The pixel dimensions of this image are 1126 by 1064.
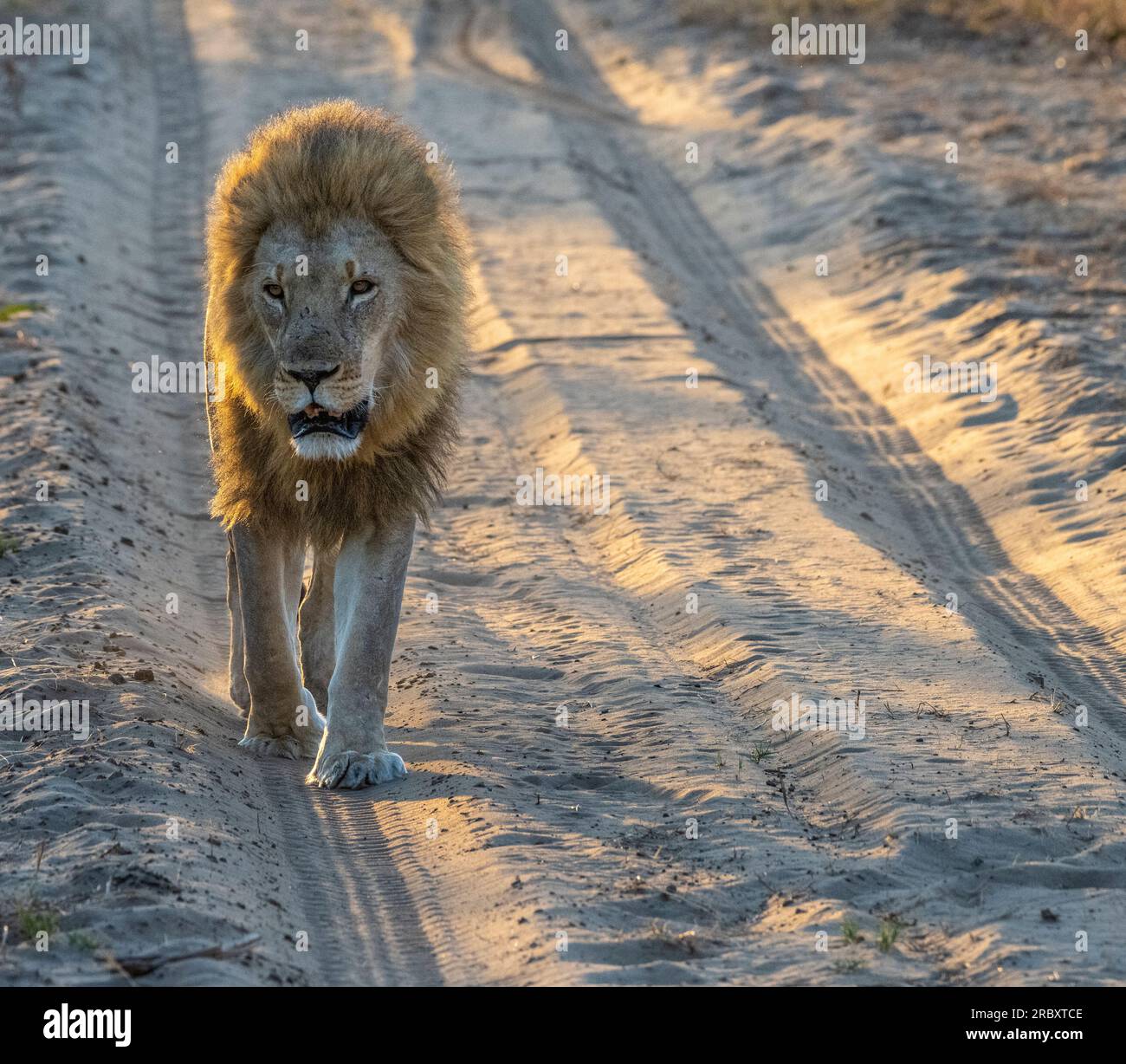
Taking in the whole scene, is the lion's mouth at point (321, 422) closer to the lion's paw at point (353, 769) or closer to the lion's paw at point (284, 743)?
the lion's paw at point (353, 769)

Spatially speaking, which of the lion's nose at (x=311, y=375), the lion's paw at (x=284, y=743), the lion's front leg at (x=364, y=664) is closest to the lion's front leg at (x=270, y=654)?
the lion's paw at (x=284, y=743)

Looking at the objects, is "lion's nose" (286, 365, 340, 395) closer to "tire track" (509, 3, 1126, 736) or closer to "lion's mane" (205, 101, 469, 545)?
"lion's mane" (205, 101, 469, 545)

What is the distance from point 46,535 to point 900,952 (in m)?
5.19

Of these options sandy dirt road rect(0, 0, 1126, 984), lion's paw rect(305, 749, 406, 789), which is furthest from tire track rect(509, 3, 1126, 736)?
lion's paw rect(305, 749, 406, 789)

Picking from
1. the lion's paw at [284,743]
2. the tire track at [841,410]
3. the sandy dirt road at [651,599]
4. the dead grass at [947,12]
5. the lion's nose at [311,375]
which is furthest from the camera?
the dead grass at [947,12]

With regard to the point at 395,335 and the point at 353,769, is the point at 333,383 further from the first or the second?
the point at 353,769

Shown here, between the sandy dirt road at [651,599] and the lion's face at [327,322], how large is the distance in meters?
1.34

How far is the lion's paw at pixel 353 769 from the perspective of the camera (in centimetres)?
630

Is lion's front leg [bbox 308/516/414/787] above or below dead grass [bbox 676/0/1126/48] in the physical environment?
below

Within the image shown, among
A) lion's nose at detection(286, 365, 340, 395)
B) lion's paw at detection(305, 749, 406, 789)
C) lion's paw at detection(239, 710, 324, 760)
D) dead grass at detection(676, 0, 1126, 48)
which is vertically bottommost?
lion's paw at detection(305, 749, 406, 789)

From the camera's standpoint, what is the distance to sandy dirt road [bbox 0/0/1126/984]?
5.14 metres

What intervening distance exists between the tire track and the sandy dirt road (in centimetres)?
4

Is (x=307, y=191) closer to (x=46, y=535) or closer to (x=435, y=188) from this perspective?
(x=435, y=188)

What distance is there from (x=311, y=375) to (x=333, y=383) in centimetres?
9
